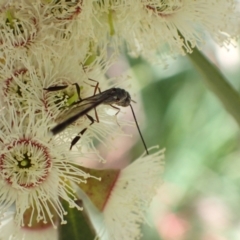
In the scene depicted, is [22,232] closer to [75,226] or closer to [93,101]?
[75,226]

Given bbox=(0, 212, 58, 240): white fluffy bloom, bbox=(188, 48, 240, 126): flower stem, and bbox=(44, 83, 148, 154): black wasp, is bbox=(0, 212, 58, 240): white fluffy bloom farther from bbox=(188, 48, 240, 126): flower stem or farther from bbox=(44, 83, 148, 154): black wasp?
bbox=(188, 48, 240, 126): flower stem

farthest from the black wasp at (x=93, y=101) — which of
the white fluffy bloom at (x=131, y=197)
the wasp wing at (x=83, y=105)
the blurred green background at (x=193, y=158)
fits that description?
the blurred green background at (x=193, y=158)

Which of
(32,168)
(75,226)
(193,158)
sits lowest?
(193,158)

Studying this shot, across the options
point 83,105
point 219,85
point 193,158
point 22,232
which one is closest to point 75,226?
point 22,232

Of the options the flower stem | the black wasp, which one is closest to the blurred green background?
the flower stem

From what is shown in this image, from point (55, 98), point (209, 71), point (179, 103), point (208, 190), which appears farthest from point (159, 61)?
point (208, 190)
